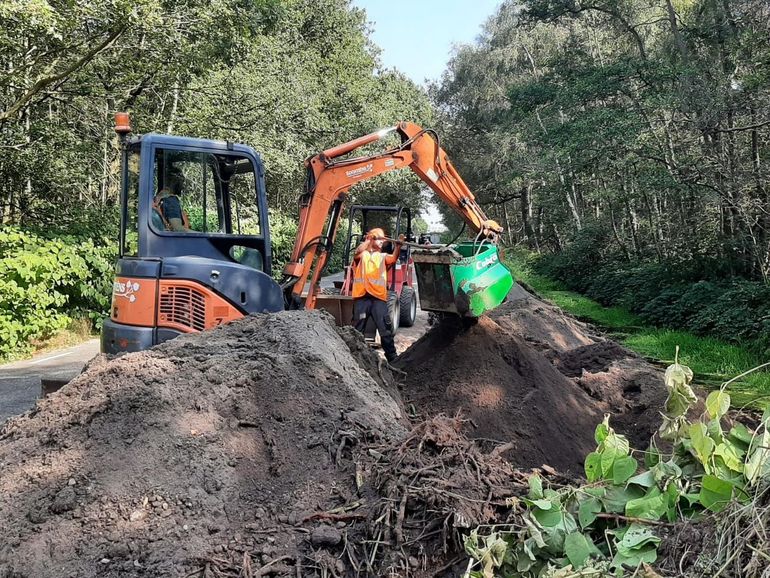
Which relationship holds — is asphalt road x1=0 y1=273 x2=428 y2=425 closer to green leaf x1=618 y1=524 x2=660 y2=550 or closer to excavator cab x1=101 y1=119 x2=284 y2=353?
excavator cab x1=101 y1=119 x2=284 y2=353

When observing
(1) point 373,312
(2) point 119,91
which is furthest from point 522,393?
(2) point 119,91

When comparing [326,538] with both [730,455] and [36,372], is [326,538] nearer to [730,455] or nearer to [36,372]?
[730,455]

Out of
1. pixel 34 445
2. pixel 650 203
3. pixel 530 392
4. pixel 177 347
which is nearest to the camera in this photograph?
pixel 34 445

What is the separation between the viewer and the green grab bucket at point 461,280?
22.3 feet

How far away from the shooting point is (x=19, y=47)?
33.3 feet

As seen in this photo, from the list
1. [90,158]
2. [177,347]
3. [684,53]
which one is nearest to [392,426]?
[177,347]

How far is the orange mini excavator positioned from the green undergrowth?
3321mm

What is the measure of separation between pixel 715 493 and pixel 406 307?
994cm

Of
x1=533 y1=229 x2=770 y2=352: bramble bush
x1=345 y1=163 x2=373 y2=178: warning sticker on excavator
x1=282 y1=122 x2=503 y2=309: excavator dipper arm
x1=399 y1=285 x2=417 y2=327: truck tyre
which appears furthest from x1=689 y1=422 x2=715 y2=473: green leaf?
x1=399 y1=285 x2=417 y2=327: truck tyre

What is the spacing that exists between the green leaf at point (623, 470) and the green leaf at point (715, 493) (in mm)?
299

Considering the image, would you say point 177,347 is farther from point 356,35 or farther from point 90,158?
point 356,35

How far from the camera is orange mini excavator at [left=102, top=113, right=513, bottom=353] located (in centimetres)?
527

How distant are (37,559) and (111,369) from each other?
4.59 ft

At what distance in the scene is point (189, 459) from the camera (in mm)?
3598
